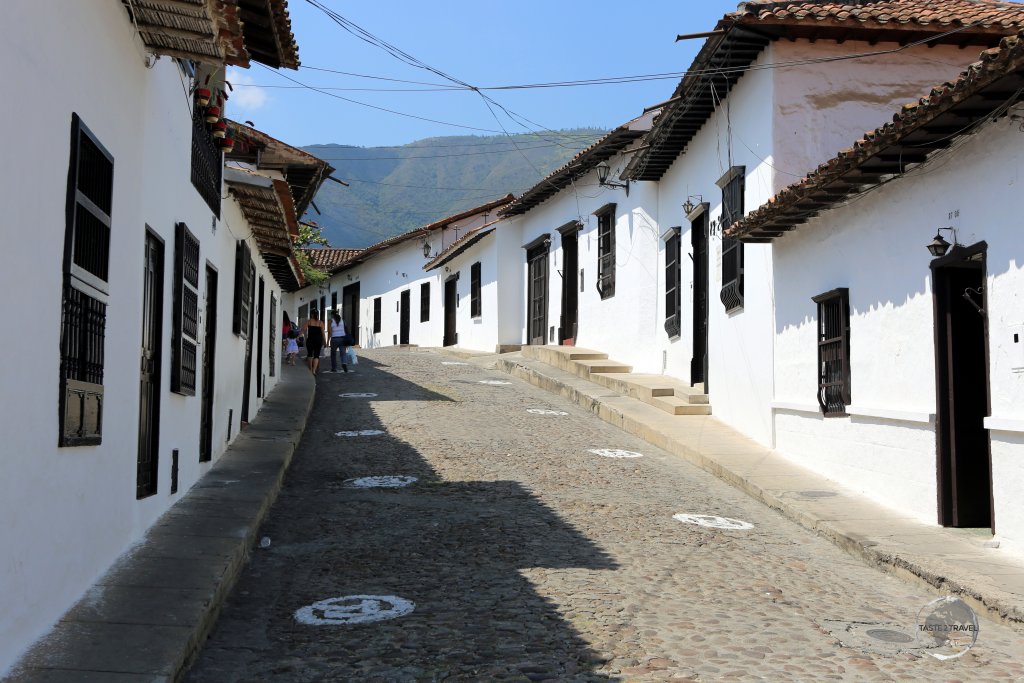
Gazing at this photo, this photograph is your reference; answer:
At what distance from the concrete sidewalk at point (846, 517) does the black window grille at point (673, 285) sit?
212cm

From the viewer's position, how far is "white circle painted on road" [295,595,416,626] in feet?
17.9

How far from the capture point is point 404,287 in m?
35.3

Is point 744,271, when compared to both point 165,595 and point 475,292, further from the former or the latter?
point 475,292

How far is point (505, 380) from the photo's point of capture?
64.9ft

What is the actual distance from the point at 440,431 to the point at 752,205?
4654 mm

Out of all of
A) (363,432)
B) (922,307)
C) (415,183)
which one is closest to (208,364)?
(363,432)

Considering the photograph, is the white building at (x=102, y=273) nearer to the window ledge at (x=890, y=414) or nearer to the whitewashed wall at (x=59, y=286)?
the whitewashed wall at (x=59, y=286)

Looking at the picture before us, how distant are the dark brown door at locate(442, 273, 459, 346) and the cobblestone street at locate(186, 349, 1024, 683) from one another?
19640mm

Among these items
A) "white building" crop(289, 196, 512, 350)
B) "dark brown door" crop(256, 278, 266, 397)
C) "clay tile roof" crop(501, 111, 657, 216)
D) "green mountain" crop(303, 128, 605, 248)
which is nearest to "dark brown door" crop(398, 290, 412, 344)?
"white building" crop(289, 196, 512, 350)

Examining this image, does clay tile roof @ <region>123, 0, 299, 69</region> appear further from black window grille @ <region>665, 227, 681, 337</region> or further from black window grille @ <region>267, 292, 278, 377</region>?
black window grille @ <region>267, 292, 278, 377</region>

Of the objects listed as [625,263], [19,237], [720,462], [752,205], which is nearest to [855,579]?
[720,462]

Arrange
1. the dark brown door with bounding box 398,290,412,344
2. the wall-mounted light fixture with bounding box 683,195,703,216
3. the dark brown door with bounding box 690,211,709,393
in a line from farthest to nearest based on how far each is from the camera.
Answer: the dark brown door with bounding box 398,290,412,344 → the dark brown door with bounding box 690,211,709,393 → the wall-mounted light fixture with bounding box 683,195,703,216

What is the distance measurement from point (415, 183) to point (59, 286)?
171m

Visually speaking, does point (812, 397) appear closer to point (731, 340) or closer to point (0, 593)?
point (731, 340)
